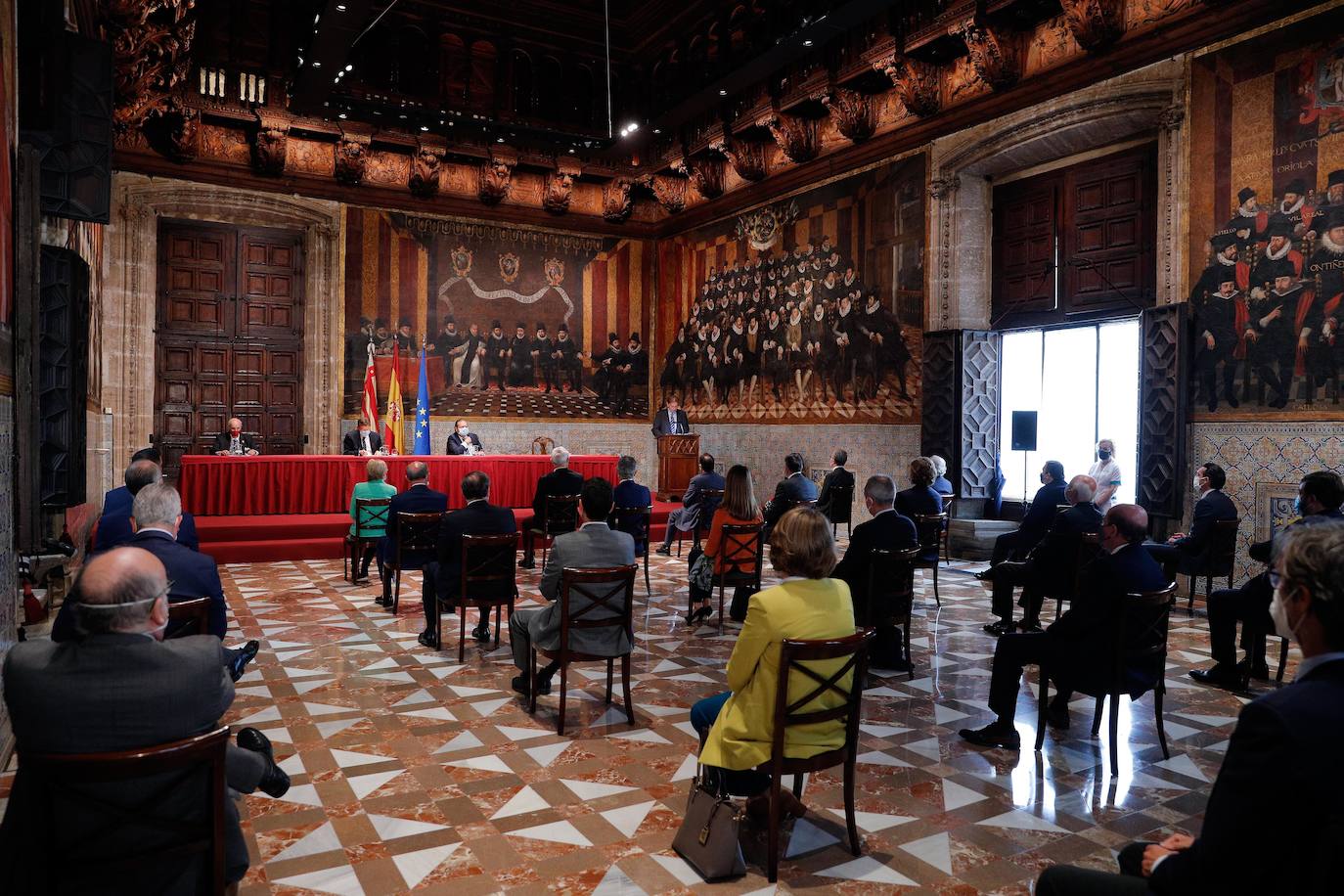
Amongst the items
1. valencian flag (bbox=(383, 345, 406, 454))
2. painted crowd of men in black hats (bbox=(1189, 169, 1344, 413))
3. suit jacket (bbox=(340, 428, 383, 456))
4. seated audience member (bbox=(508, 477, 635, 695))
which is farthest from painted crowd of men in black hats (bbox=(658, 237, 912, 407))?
seated audience member (bbox=(508, 477, 635, 695))

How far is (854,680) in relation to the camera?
3232 mm

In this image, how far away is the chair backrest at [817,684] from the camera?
3.00 m

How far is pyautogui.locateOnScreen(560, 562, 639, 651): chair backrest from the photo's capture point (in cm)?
457

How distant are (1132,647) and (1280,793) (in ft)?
9.46

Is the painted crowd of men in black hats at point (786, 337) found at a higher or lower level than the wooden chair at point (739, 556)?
higher

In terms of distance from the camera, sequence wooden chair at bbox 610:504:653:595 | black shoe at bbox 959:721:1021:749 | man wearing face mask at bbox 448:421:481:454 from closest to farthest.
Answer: black shoe at bbox 959:721:1021:749 < wooden chair at bbox 610:504:653:595 < man wearing face mask at bbox 448:421:481:454

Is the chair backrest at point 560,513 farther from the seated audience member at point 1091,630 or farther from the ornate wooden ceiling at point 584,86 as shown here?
the ornate wooden ceiling at point 584,86

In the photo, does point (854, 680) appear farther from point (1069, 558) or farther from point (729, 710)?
point (1069, 558)

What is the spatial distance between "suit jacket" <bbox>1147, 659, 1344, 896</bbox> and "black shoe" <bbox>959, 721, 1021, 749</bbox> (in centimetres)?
292

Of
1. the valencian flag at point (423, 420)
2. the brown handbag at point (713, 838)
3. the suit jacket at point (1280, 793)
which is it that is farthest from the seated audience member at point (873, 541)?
the valencian flag at point (423, 420)

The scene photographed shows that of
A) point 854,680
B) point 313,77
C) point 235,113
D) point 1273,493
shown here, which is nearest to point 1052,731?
point 854,680

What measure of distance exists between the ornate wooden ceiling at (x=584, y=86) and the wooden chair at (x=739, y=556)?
7.31 metres

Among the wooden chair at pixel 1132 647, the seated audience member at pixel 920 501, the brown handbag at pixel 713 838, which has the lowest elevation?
the brown handbag at pixel 713 838

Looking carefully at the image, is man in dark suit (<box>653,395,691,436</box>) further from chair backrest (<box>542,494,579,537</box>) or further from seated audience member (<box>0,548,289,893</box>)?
seated audience member (<box>0,548,289,893</box>)
